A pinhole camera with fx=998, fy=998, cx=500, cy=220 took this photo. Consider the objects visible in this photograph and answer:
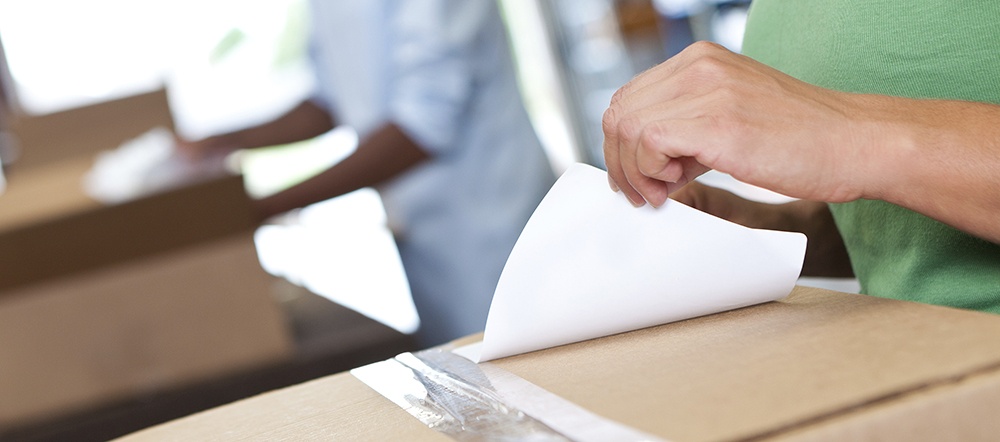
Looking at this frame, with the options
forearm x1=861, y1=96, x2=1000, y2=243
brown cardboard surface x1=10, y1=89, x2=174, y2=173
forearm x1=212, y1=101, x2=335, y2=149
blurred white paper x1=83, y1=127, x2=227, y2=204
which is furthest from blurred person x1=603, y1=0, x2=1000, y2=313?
brown cardboard surface x1=10, y1=89, x2=174, y2=173

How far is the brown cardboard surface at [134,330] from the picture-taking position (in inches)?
53.5

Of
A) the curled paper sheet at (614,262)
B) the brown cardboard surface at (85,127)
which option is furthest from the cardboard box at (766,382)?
the brown cardboard surface at (85,127)

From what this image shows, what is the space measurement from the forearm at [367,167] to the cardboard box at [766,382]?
1088mm

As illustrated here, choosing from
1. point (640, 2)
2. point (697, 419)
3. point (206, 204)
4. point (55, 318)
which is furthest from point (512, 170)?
point (640, 2)

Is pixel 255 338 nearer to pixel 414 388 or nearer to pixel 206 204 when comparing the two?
pixel 206 204

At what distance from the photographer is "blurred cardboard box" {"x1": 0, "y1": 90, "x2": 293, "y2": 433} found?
1360mm

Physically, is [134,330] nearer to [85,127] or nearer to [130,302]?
[130,302]

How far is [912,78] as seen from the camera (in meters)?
0.60

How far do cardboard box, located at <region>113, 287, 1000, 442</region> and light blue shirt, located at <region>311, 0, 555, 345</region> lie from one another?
1.14 m

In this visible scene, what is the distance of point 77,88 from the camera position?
3818mm

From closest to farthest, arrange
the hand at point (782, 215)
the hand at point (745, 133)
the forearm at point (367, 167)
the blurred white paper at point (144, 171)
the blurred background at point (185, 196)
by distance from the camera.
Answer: the hand at point (745, 133) → the hand at point (782, 215) → the blurred background at point (185, 196) → the blurred white paper at point (144, 171) → the forearm at point (367, 167)

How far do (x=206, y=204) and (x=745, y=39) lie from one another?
35.2 inches

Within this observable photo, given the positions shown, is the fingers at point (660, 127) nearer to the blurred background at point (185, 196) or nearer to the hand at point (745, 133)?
the hand at point (745, 133)

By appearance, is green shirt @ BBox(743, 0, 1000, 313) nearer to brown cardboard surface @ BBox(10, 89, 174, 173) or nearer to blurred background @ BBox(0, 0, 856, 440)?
blurred background @ BBox(0, 0, 856, 440)
